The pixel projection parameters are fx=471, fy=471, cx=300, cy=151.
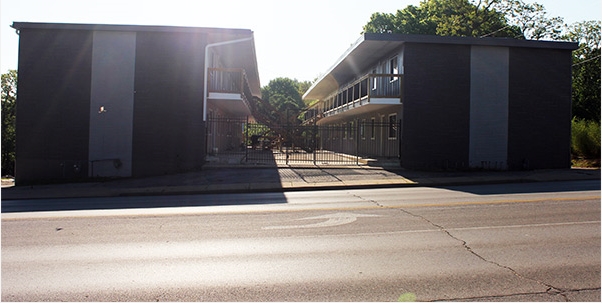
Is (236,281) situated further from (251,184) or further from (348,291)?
(251,184)

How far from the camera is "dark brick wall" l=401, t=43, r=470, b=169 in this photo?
19.9 metres

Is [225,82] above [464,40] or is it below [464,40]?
below

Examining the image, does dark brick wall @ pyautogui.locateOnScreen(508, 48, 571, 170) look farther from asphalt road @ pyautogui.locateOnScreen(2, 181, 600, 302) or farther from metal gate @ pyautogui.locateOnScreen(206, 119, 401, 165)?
asphalt road @ pyautogui.locateOnScreen(2, 181, 600, 302)

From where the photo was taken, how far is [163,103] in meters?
19.0

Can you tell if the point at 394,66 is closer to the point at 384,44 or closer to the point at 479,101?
the point at 384,44

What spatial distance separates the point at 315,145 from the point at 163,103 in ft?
25.8

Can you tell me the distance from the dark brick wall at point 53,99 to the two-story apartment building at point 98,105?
4 cm

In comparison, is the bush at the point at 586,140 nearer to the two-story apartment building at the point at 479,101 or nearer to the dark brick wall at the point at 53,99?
the two-story apartment building at the point at 479,101

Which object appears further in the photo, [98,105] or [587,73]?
[587,73]

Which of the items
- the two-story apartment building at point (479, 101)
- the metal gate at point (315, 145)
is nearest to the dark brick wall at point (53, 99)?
the metal gate at point (315, 145)

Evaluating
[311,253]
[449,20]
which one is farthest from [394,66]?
[449,20]

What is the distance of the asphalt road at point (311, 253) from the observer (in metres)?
4.67

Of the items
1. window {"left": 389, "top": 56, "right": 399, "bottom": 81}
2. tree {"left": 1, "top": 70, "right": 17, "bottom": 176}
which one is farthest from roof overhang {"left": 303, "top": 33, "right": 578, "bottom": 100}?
tree {"left": 1, "top": 70, "right": 17, "bottom": 176}

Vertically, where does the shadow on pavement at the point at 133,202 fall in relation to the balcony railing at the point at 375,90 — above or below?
below
